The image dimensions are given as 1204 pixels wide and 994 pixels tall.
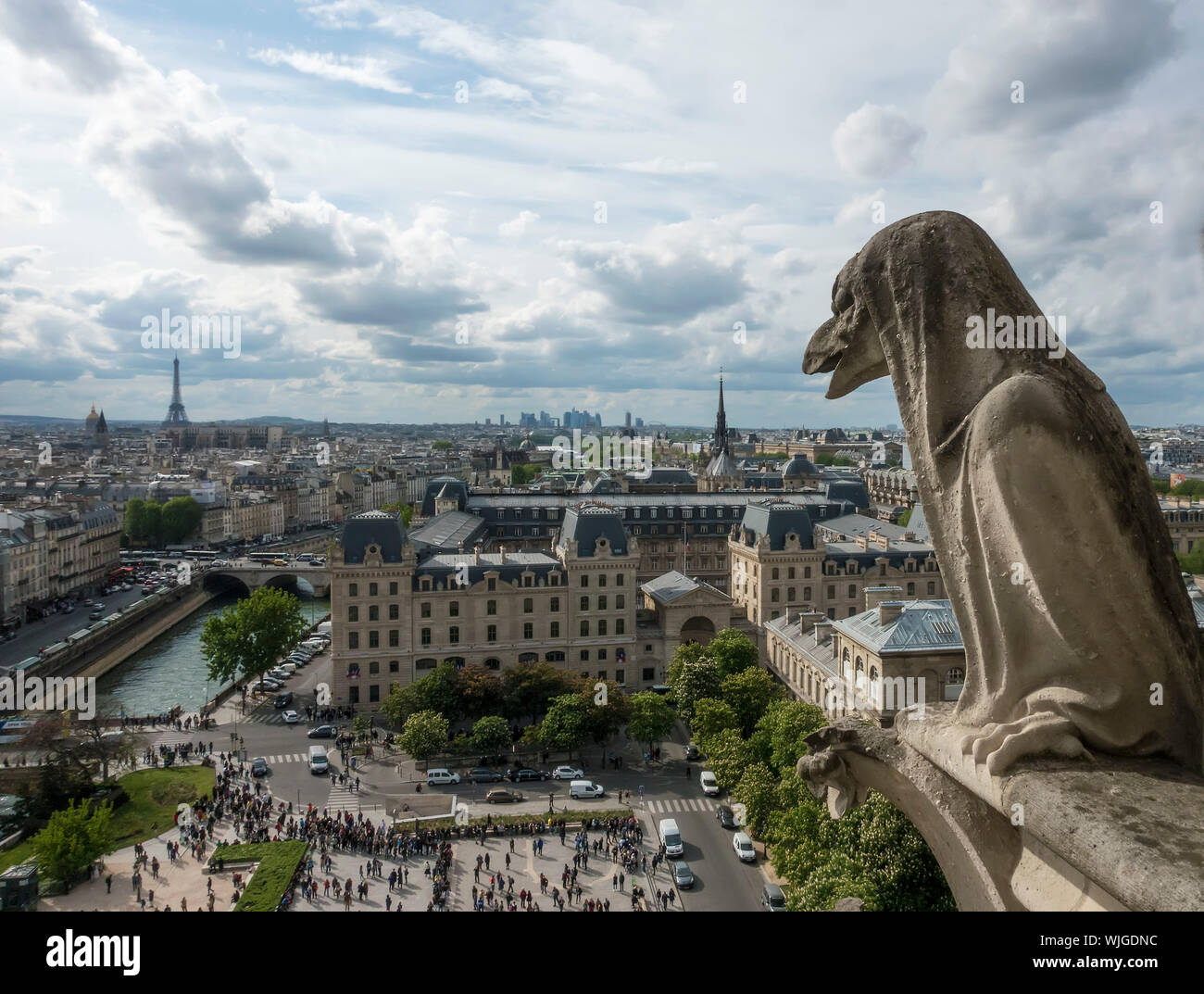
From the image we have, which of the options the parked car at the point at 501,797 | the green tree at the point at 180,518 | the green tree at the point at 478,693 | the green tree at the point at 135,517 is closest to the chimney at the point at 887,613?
the parked car at the point at 501,797

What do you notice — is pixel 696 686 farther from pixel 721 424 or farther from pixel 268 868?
pixel 721 424

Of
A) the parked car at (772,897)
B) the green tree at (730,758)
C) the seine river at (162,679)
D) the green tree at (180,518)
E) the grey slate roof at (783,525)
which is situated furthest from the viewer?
the green tree at (180,518)

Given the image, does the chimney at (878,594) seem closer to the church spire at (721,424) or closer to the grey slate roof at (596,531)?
the grey slate roof at (596,531)

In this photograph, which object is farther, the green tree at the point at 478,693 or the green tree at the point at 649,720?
the green tree at the point at 478,693

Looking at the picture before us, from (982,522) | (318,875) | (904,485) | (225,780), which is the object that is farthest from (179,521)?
(982,522)


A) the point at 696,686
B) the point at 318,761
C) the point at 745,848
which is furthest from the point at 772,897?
the point at 318,761

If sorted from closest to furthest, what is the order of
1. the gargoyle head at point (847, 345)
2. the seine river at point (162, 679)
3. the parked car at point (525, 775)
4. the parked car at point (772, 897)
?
the gargoyle head at point (847, 345) → the parked car at point (772, 897) → the parked car at point (525, 775) → the seine river at point (162, 679)

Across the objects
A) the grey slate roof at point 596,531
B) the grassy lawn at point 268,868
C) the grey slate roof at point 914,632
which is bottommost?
the grassy lawn at point 268,868
